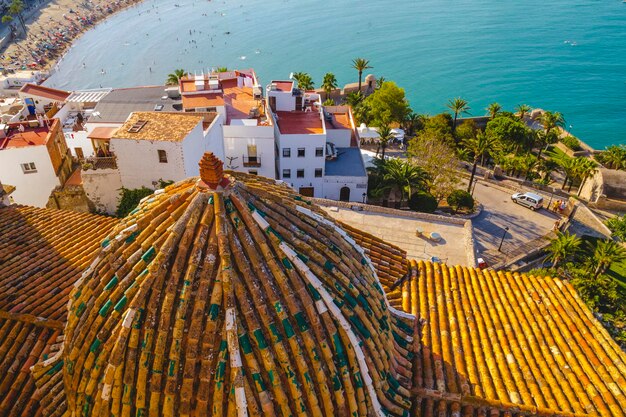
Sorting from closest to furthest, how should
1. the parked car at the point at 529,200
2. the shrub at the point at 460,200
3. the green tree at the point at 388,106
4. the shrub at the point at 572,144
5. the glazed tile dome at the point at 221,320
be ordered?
the glazed tile dome at the point at 221,320, the shrub at the point at 460,200, the parked car at the point at 529,200, the green tree at the point at 388,106, the shrub at the point at 572,144

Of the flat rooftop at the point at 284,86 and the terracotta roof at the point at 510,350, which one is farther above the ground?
the flat rooftop at the point at 284,86

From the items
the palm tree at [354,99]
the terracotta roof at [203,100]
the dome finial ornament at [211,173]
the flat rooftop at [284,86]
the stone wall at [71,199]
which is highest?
the flat rooftop at [284,86]

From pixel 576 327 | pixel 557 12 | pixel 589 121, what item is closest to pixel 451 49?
pixel 589 121

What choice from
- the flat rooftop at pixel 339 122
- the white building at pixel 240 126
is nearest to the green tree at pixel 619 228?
the flat rooftop at pixel 339 122

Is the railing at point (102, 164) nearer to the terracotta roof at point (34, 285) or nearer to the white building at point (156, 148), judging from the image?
the white building at point (156, 148)

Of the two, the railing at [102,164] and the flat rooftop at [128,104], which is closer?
the railing at [102,164]

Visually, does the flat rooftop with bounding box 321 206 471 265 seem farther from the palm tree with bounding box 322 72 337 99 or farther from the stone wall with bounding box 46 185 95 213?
the palm tree with bounding box 322 72 337 99

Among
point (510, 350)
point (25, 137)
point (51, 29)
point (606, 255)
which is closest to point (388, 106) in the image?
point (606, 255)
